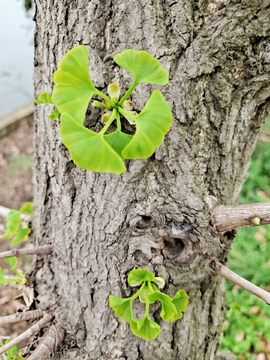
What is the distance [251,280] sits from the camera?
1877mm

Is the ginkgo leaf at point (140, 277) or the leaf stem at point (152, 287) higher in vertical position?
the ginkgo leaf at point (140, 277)

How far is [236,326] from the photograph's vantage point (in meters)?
1.74

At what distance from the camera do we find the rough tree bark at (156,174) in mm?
688

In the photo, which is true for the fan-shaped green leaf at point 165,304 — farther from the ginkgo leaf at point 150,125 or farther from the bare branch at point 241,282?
the ginkgo leaf at point 150,125

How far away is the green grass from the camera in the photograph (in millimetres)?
1673

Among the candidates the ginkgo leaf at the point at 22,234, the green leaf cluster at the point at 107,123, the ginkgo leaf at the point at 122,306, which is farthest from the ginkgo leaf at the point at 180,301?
the ginkgo leaf at the point at 22,234

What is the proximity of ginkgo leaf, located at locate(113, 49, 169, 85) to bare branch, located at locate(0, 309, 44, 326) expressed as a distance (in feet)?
2.60

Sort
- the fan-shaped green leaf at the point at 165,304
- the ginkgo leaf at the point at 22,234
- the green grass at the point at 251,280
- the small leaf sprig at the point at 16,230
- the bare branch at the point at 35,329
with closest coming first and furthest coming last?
1. the fan-shaped green leaf at the point at 165,304
2. the bare branch at the point at 35,329
3. the small leaf sprig at the point at 16,230
4. the ginkgo leaf at the point at 22,234
5. the green grass at the point at 251,280

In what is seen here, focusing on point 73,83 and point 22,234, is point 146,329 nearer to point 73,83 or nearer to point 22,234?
point 73,83

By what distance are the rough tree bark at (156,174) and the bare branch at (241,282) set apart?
0.12 ft

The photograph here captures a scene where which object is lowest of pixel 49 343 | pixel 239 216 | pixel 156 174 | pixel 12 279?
pixel 49 343

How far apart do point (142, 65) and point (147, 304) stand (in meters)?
0.57

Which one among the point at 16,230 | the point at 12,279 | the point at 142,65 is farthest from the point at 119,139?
the point at 16,230

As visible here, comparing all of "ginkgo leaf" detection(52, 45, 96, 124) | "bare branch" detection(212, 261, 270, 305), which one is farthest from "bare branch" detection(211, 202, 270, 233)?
"ginkgo leaf" detection(52, 45, 96, 124)
